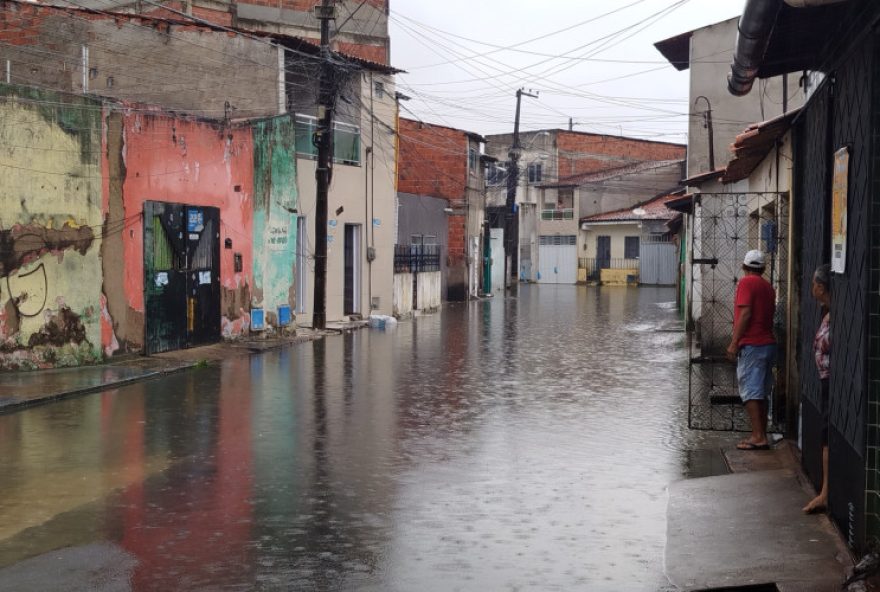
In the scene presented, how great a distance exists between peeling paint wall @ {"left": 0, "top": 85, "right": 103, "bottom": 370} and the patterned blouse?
11890mm

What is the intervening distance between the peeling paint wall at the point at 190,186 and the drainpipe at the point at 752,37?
11886 millimetres

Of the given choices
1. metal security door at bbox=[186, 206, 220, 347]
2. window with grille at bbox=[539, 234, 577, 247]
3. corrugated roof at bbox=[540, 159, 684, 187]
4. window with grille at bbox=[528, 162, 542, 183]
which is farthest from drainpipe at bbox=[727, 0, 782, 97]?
window with grille at bbox=[528, 162, 542, 183]

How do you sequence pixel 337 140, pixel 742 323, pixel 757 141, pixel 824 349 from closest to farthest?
1. pixel 824 349
2. pixel 742 323
3. pixel 757 141
4. pixel 337 140

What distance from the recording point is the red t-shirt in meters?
9.88

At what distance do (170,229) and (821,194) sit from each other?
44.6 feet

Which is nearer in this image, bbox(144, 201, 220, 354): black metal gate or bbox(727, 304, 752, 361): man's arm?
bbox(727, 304, 752, 361): man's arm

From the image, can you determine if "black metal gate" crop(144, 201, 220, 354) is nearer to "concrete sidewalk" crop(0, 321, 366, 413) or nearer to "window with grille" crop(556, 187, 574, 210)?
Result: "concrete sidewalk" crop(0, 321, 366, 413)

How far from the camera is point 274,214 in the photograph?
23547 millimetres

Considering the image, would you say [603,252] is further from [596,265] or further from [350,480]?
[350,480]

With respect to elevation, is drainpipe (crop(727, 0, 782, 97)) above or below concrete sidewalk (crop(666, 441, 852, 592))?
above

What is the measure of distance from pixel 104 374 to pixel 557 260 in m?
50.0

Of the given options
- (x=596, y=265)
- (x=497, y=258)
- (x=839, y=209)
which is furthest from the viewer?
(x=596, y=265)

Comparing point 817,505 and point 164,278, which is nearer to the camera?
point 817,505

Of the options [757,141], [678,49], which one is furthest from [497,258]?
[757,141]
